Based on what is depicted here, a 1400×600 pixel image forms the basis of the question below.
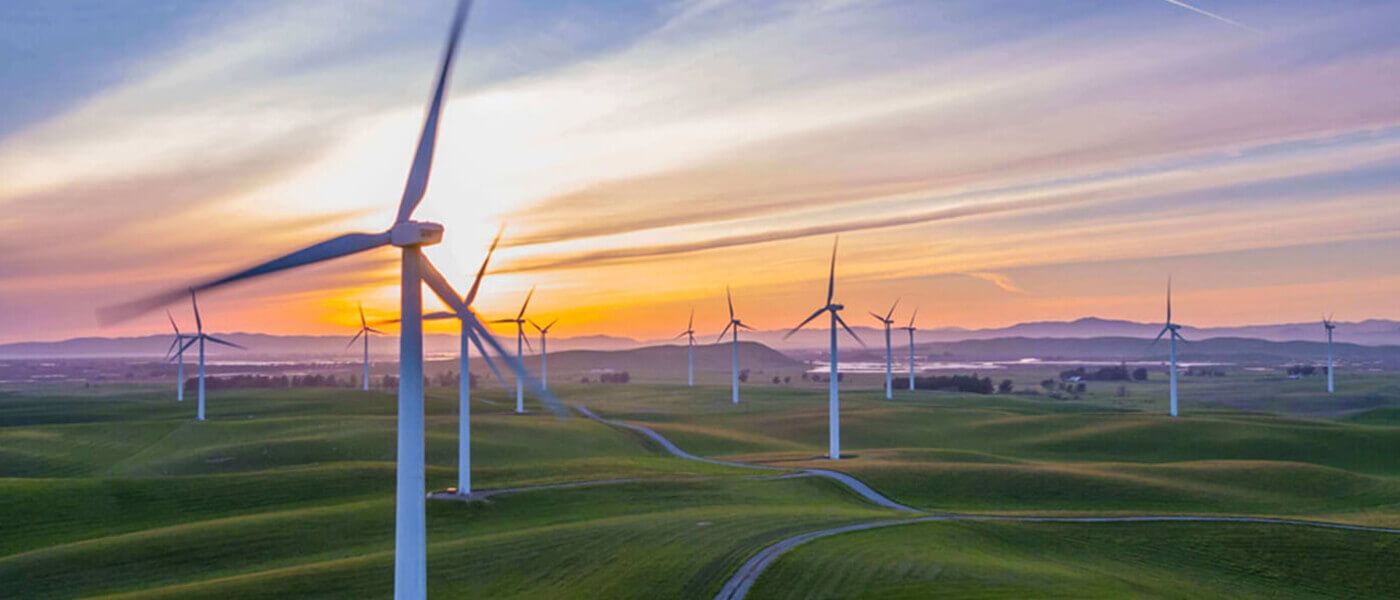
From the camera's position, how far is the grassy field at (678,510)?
4169 centimetres

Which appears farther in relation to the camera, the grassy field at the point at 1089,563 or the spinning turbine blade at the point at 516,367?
the grassy field at the point at 1089,563

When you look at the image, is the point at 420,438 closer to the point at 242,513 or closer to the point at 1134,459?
the point at 242,513

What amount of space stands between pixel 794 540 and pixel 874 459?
40.3m

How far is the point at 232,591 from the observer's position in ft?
130

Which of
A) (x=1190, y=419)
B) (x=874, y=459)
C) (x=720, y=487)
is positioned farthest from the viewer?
(x=1190, y=419)

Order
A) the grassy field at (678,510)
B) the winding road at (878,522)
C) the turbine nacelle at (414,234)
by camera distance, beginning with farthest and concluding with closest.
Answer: the grassy field at (678,510) < the winding road at (878,522) < the turbine nacelle at (414,234)

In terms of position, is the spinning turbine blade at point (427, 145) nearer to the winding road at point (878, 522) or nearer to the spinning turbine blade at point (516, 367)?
the spinning turbine blade at point (516, 367)

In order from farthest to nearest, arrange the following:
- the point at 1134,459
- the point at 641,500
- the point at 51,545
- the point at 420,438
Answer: the point at 1134,459
the point at 641,500
the point at 51,545
the point at 420,438

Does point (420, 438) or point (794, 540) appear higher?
point (420, 438)

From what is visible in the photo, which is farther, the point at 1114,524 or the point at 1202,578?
the point at 1114,524

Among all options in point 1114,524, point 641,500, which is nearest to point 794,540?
point 641,500

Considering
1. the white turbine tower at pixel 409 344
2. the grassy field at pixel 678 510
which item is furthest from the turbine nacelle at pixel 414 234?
the grassy field at pixel 678 510

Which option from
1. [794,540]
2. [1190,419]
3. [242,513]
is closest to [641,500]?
[794,540]

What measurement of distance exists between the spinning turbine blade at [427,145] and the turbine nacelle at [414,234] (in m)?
0.82
